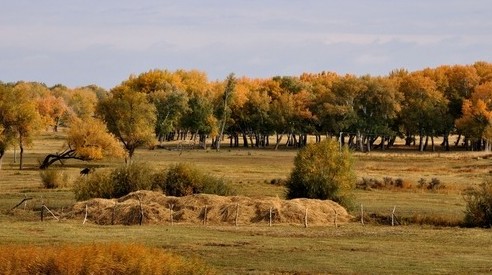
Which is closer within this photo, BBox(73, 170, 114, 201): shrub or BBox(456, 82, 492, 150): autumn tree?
BBox(73, 170, 114, 201): shrub

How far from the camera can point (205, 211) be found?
5109 centimetres

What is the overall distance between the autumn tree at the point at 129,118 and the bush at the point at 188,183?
47828 mm

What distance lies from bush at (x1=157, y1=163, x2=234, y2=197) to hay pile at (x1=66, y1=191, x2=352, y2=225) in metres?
8.68

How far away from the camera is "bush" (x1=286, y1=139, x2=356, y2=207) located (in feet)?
202

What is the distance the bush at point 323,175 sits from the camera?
2429 inches

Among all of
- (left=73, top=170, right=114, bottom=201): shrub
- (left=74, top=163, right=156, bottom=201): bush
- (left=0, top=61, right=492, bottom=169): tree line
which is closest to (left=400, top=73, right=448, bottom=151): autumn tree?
(left=0, top=61, right=492, bottom=169): tree line

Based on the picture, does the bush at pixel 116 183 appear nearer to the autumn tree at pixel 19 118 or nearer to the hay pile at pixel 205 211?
the hay pile at pixel 205 211

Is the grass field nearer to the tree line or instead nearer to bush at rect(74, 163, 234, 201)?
bush at rect(74, 163, 234, 201)

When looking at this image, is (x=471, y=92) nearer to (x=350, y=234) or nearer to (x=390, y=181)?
(x=390, y=181)

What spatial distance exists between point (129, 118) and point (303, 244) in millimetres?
74311

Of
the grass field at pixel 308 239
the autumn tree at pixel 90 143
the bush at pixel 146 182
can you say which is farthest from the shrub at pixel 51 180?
the autumn tree at pixel 90 143

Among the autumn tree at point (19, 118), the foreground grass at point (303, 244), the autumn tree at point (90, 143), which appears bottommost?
the foreground grass at point (303, 244)

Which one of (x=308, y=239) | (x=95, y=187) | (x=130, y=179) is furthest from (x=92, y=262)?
(x=130, y=179)

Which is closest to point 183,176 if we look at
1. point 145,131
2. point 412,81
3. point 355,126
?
point 145,131
